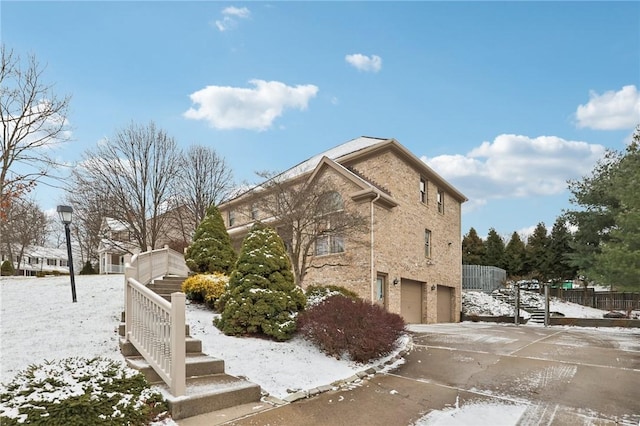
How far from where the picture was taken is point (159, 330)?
17.3ft

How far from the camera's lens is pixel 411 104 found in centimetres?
1276

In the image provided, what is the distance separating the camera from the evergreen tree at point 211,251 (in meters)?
12.4

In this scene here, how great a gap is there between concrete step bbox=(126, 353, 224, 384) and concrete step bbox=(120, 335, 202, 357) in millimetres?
97

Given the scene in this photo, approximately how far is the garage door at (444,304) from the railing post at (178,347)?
18.7 metres

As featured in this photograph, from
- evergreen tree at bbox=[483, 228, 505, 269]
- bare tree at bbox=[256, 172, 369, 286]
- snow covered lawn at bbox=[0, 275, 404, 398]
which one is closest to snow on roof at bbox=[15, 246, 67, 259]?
bare tree at bbox=[256, 172, 369, 286]

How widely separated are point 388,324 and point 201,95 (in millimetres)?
10318

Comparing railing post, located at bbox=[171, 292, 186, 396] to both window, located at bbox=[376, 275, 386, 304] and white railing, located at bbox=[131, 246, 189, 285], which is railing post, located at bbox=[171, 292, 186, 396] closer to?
white railing, located at bbox=[131, 246, 189, 285]

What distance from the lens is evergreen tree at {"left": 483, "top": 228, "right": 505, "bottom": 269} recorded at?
36500mm

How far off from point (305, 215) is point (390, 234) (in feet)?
15.5

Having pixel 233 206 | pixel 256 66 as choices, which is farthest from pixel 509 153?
pixel 233 206

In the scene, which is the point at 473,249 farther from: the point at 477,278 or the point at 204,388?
the point at 204,388

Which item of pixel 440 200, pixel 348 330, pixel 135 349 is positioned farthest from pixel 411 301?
pixel 135 349

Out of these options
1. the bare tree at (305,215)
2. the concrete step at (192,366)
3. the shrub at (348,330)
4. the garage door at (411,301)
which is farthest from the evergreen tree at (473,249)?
the concrete step at (192,366)

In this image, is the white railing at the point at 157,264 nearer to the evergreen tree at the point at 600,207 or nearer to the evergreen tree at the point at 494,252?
the evergreen tree at the point at 600,207
